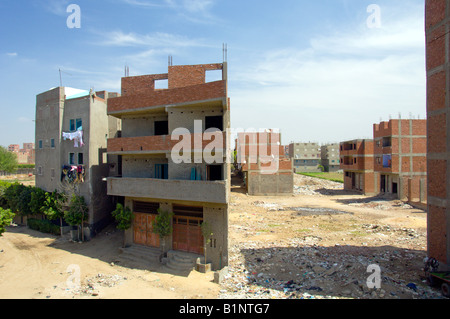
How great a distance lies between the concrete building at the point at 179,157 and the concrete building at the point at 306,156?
6979 centimetres

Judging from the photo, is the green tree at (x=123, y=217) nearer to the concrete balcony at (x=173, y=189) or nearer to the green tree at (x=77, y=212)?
the concrete balcony at (x=173, y=189)

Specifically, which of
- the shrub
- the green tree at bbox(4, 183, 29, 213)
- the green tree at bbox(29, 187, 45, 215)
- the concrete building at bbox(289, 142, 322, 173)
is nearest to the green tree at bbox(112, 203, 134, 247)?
the shrub

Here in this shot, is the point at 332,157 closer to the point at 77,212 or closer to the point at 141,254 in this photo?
the point at 141,254

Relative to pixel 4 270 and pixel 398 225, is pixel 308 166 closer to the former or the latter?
pixel 398 225

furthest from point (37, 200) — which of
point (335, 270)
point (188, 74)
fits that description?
point (335, 270)

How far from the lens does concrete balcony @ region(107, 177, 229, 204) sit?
12.1m

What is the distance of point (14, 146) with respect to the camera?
156375 millimetres

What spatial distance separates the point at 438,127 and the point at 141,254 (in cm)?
1546

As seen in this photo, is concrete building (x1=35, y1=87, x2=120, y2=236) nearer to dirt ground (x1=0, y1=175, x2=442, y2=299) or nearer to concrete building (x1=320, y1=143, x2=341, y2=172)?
dirt ground (x1=0, y1=175, x2=442, y2=299)

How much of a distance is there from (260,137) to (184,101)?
28.7 m

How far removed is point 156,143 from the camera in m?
14.3

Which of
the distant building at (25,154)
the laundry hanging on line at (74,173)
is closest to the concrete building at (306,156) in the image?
the laundry hanging on line at (74,173)

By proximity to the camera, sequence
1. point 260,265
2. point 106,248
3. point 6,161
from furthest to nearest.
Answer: point 6,161, point 106,248, point 260,265

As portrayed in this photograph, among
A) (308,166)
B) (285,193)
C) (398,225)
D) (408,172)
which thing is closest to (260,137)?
(285,193)
